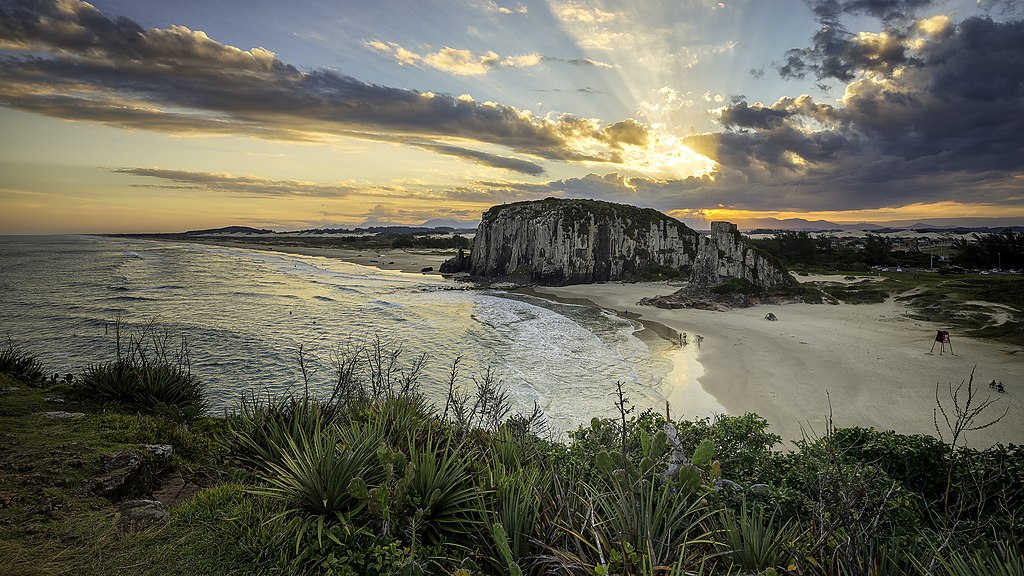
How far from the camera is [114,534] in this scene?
3.85 meters

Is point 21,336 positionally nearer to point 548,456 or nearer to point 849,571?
point 548,456

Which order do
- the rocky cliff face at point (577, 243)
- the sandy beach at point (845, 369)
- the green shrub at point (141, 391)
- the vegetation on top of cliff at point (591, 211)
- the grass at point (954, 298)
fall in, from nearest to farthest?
the green shrub at point (141, 391) → the sandy beach at point (845, 369) → the grass at point (954, 298) → the rocky cliff face at point (577, 243) → the vegetation on top of cliff at point (591, 211)

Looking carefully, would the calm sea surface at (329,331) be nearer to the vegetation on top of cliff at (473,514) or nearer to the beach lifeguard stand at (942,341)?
the vegetation on top of cliff at (473,514)

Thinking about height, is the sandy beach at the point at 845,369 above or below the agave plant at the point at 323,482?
below

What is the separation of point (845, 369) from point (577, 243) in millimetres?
37626

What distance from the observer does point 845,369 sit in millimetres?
16922

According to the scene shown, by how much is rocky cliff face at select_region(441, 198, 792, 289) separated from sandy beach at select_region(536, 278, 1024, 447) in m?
24.9

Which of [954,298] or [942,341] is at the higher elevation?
[954,298]

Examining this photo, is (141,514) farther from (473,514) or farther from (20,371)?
(20,371)

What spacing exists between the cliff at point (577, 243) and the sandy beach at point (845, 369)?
24832 millimetres

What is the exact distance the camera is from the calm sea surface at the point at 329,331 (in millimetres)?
15102

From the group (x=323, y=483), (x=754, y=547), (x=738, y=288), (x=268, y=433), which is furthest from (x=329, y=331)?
(x=738, y=288)

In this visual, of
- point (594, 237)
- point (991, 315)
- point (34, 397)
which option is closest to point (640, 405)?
point (34, 397)

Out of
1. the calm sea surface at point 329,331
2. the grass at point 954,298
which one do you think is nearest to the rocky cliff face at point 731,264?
the grass at point 954,298
